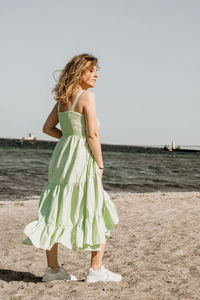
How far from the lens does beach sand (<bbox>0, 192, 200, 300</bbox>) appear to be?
12.3 ft

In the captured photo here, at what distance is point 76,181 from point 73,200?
19 centimetres

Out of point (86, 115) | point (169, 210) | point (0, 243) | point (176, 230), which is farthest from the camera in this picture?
point (169, 210)

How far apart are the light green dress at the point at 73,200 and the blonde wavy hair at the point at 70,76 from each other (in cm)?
11

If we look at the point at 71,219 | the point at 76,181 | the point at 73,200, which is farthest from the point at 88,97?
the point at 71,219

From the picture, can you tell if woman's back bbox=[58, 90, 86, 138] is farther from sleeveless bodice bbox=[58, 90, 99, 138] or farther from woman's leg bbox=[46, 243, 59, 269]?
Result: woman's leg bbox=[46, 243, 59, 269]

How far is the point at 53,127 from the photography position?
396cm

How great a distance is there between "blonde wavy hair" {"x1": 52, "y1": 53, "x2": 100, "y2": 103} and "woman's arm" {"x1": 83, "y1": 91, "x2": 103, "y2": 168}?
0.58 feet

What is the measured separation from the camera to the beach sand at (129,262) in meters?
3.74

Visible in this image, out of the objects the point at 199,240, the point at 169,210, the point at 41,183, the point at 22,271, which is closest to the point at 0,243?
the point at 22,271

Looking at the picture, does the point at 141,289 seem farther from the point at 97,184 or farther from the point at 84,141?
the point at 84,141

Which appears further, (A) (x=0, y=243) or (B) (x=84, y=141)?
(A) (x=0, y=243)

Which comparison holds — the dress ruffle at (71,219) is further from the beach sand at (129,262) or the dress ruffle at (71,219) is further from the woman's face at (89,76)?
the woman's face at (89,76)

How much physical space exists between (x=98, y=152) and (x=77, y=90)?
0.64m

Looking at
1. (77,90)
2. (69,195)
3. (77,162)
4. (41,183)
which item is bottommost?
(41,183)
